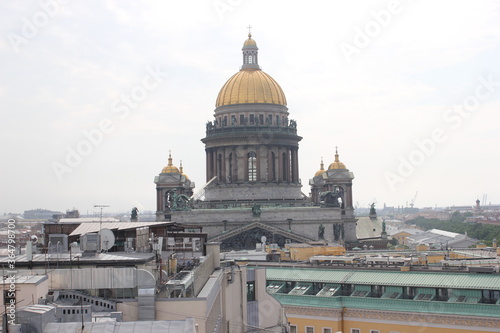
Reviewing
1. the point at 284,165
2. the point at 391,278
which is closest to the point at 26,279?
the point at 391,278

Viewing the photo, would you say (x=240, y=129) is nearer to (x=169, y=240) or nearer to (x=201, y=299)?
(x=169, y=240)

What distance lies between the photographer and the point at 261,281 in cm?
4238

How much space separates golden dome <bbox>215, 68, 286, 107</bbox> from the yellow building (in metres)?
66.0

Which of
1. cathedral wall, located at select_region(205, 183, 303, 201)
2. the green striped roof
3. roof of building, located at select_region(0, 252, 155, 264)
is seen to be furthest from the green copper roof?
cathedral wall, located at select_region(205, 183, 303, 201)

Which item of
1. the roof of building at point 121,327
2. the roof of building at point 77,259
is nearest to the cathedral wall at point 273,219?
the roof of building at point 77,259

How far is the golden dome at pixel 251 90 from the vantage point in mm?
121812

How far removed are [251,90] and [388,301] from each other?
243 ft

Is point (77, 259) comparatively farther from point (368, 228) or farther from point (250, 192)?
point (368, 228)

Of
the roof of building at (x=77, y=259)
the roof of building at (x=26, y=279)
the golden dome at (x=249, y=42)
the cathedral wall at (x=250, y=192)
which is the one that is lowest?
the roof of building at (x=26, y=279)

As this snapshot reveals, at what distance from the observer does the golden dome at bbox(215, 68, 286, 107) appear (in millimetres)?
121812

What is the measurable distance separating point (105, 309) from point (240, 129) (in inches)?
3789

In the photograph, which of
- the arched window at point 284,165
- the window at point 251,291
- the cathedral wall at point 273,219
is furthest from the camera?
the arched window at point 284,165

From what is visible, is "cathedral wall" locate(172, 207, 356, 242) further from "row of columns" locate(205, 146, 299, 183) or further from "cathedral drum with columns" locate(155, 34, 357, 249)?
"row of columns" locate(205, 146, 299, 183)

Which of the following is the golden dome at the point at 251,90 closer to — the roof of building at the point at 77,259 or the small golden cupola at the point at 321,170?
the small golden cupola at the point at 321,170
